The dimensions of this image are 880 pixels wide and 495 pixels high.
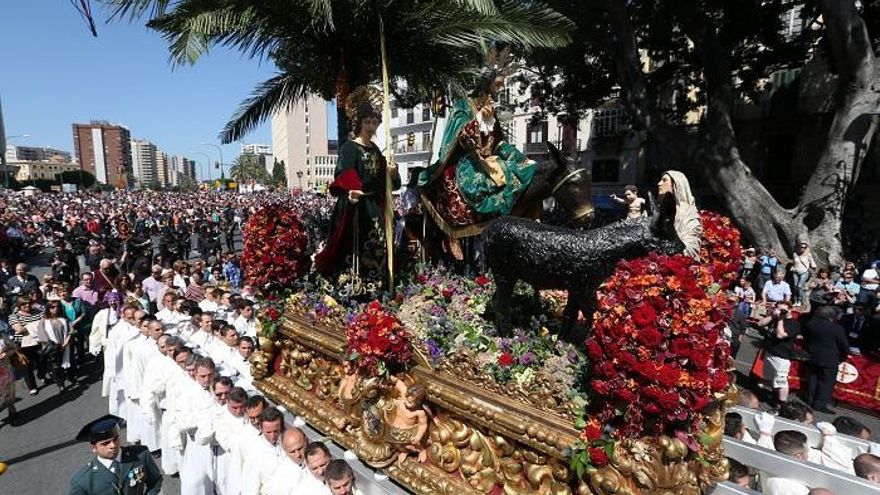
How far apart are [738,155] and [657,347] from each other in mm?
13936

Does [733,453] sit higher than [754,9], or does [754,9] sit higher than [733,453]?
[754,9]

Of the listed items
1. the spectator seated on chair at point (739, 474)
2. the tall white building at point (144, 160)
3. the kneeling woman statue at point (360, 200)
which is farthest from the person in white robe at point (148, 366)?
the tall white building at point (144, 160)

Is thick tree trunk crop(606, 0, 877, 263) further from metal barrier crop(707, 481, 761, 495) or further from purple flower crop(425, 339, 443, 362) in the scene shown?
metal barrier crop(707, 481, 761, 495)

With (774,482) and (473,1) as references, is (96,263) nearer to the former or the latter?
(473,1)

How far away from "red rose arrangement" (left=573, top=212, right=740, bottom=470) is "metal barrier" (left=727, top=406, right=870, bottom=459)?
1.77 metres

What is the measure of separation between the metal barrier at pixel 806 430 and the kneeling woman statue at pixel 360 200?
4155 millimetres

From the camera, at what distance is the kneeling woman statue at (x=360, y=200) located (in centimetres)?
564

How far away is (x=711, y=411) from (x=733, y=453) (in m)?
0.75

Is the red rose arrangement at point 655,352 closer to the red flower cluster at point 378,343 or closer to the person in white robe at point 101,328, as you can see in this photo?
the red flower cluster at point 378,343

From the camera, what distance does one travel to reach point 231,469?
451 cm

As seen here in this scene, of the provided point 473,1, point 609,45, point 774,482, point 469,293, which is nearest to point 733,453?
point 774,482

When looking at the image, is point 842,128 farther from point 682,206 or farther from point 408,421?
point 408,421

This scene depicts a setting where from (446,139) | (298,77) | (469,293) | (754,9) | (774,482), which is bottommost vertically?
(774,482)

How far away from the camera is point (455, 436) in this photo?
4117 mm
